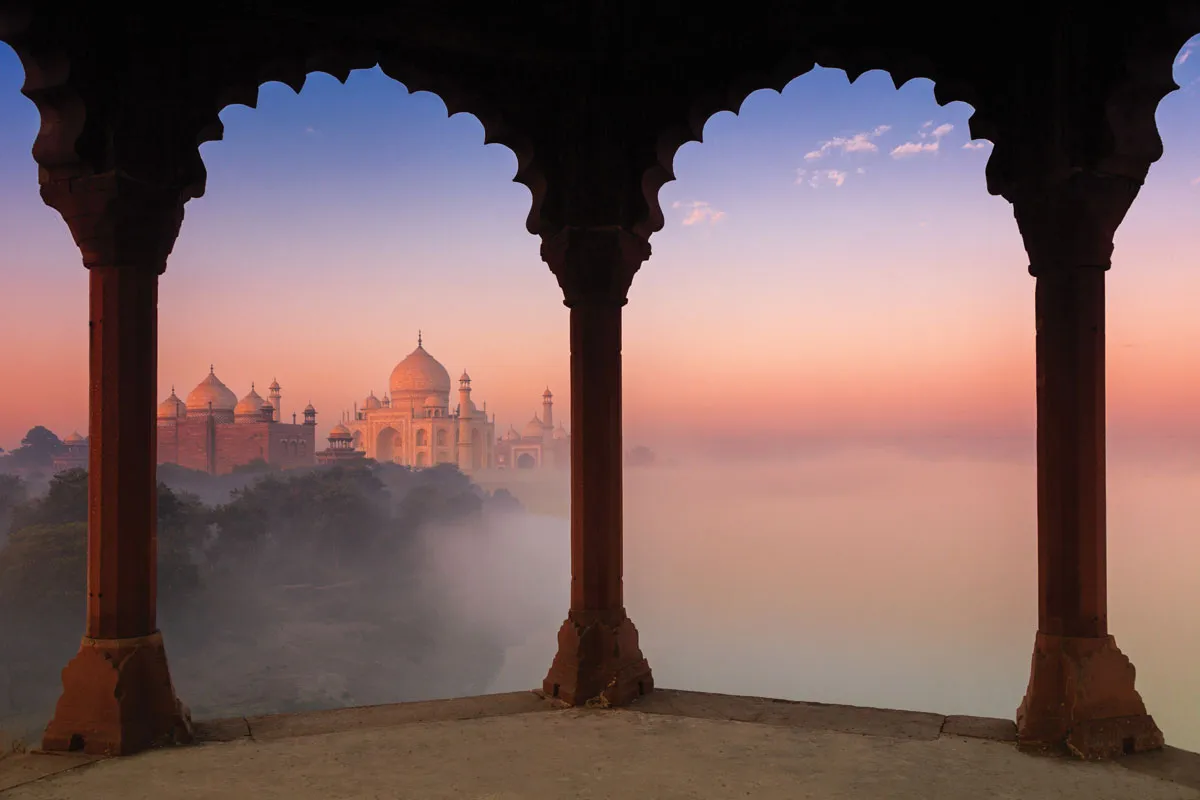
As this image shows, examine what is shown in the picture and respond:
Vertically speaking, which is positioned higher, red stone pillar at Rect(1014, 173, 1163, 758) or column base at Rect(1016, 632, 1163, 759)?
red stone pillar at Rect(1014, 173, 1163, 758)

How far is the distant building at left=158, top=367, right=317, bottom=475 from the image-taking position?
60.9 metres

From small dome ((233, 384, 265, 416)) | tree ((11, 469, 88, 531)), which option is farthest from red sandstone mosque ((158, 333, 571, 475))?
tree ((11, 469, 88, 531))

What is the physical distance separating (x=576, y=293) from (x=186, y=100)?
1.99m

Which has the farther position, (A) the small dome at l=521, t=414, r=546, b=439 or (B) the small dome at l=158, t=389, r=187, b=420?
(A) the small dome at l=521, t=414, r=546, b=439

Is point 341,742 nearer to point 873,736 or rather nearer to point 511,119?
point 873,736

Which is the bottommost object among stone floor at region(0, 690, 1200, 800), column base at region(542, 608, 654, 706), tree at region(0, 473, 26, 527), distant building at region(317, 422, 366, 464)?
tree at region(0, 473, 26, 527)

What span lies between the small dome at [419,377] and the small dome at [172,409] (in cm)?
1268

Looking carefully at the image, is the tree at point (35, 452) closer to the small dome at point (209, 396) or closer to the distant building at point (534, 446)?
the small dome at point (209, 396)

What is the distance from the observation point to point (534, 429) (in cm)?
8094

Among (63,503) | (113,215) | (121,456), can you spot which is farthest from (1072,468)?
(63,503)

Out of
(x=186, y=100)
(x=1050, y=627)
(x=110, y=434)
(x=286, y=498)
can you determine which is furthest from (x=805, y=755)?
(x=286, y=498)

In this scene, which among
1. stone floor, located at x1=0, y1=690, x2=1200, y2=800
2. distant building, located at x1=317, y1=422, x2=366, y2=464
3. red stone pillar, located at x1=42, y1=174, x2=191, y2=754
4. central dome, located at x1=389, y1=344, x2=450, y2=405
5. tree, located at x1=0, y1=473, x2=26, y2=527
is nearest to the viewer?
stone floor, located at x1=0, y1=690, x2=1200, y2=800

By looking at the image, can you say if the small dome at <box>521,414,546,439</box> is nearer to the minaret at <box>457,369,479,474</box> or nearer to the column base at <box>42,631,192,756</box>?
the minaret at <box>457,369,479,474</box>

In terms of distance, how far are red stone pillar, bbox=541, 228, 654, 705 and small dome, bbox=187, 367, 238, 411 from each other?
2395 inches
